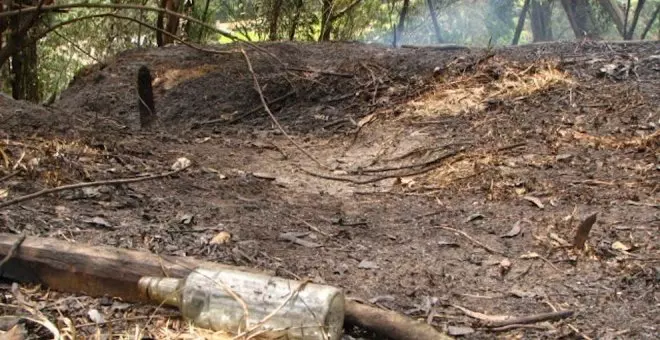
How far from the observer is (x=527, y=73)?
6164 mm

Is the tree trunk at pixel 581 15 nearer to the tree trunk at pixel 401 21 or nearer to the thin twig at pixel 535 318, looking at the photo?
the tree trunk at pixel 401 21

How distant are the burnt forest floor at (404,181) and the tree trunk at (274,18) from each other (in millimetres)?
3837

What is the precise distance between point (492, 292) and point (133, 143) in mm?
3073

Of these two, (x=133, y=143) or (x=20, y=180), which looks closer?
(x=20, y=180)

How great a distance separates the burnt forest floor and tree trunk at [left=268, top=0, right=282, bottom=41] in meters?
3.84

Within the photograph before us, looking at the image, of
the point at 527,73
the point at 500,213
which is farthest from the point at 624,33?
the point at 500,213

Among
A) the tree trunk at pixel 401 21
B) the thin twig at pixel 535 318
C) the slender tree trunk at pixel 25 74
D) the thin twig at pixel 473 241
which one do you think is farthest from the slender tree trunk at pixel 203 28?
the thin twig at pixel 535 318

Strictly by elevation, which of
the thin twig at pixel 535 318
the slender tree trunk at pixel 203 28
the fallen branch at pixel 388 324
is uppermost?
the slender tree trunk at pixel 203 28

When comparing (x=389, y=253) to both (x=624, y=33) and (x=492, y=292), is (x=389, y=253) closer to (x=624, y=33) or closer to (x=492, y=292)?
(x=492, y=292)

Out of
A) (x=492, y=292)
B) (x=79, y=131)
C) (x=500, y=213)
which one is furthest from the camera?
(x=79, y=131)

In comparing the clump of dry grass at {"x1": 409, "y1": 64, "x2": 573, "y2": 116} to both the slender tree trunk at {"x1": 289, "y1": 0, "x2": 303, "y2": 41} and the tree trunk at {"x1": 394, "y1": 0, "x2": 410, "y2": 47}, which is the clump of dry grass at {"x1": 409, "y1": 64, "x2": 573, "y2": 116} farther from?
the tree trunk at {"x1": 394, "y1": 0, "x2": 410, "y2": 47}

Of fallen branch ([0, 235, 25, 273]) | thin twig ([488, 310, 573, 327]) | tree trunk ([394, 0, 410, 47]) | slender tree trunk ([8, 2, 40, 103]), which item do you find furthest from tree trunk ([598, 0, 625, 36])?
fallen branch ([0, 235, 25, 273])

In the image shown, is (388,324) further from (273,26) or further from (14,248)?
(273,26)

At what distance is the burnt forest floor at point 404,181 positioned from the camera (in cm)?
291
